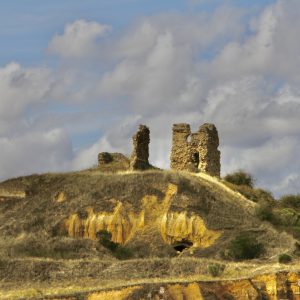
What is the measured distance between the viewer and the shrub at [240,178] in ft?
298

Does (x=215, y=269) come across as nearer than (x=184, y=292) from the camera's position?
No

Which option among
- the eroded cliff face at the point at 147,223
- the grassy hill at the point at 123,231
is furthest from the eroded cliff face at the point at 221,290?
the eroded cliff face at the point at 147,223

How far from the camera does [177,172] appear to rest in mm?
82000

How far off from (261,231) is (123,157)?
24.5m

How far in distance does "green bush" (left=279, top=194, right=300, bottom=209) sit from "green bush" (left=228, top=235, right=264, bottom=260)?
18.5 meters

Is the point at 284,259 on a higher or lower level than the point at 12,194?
lower

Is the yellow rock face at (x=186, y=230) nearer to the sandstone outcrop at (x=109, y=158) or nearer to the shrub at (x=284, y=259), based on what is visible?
the shrub at (x=284, y=259)

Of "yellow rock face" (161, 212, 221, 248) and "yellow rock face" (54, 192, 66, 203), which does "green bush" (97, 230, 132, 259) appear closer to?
"yellow rock face" (161, 212, 221, 248)

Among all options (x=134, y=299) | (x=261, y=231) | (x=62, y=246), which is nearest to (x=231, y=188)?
(x=261, y=231)

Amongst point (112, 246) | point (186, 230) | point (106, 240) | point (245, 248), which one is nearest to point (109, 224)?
point (106, 240)

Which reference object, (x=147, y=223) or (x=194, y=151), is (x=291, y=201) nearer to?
(x=194, y=151)

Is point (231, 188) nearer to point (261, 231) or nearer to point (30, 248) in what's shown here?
point (261, 231)

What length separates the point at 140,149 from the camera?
84.7 m

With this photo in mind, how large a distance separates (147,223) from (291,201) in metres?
17.6
